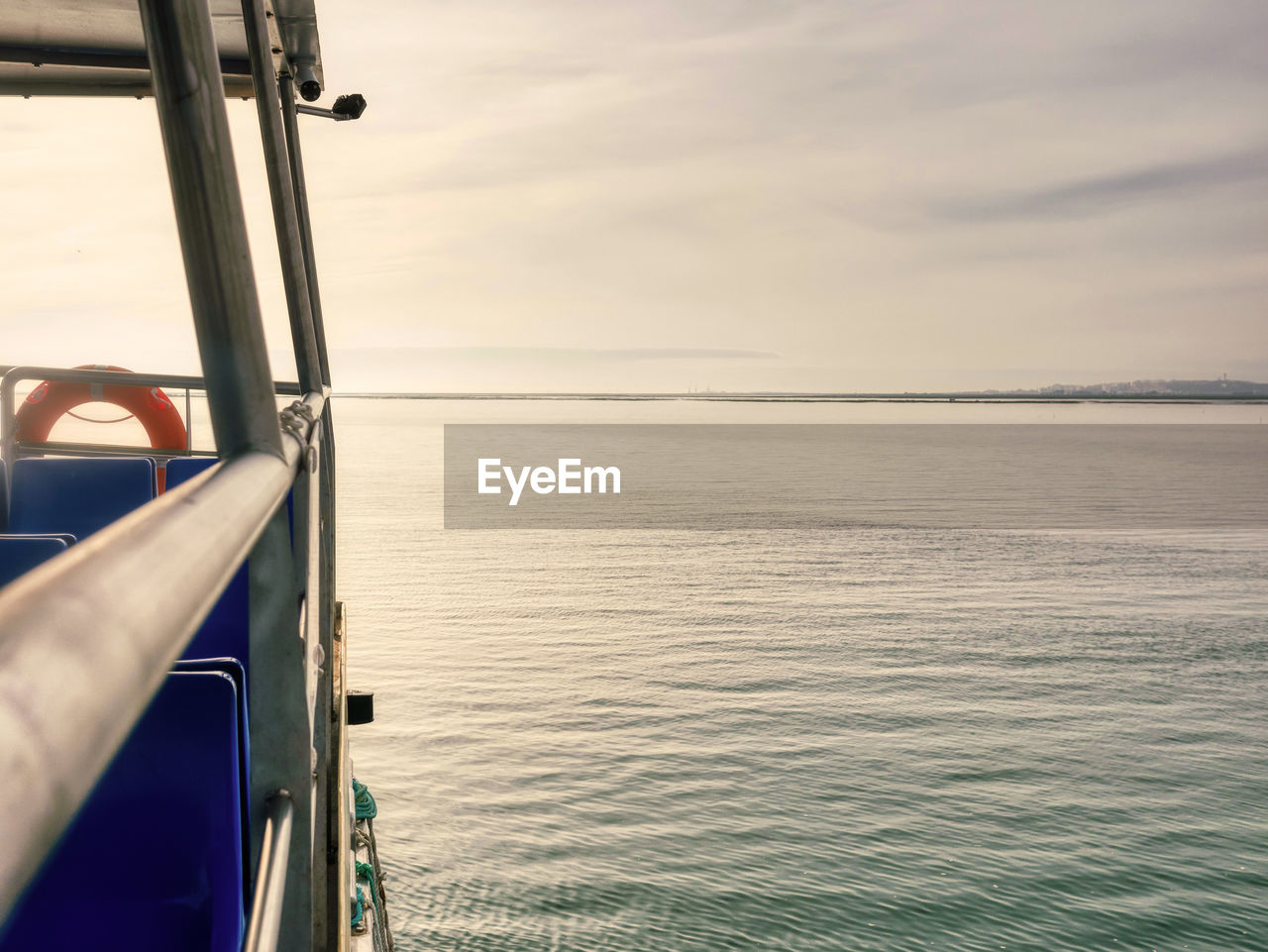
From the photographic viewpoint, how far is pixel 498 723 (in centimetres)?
1855

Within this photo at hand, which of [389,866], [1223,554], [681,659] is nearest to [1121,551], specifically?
[1223,554]

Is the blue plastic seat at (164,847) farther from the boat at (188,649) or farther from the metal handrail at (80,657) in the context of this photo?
the metal handrail at (80,657)

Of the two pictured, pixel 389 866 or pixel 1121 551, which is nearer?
pixel 389 866

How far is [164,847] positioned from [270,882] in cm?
Result: 44

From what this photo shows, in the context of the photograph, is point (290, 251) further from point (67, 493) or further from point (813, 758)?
point (813, 758)

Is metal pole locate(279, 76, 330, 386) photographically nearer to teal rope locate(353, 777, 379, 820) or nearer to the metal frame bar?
the metal frame bar

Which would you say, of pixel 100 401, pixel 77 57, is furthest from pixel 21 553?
pixel 100 401

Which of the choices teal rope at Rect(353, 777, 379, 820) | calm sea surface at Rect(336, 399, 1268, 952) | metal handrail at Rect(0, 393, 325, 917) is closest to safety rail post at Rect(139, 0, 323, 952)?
metal handrail at Rect(0, 393, 325, 917)

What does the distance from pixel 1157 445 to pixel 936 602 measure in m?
93.5

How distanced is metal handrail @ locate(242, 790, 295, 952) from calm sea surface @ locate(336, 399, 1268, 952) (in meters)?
12.2

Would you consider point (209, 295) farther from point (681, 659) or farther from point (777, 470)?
point (777, 470)

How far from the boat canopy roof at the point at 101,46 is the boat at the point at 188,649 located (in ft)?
4.54

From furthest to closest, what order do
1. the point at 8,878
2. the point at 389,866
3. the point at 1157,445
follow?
the point at 1157,445 < the point at 389,866 < the point at 8,878

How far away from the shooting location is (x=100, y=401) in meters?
7.46
